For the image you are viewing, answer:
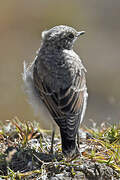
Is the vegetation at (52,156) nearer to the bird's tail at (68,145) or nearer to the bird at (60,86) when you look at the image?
the bird's tail at (68,145)

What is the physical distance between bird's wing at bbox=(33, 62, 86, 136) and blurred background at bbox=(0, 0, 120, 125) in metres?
5.04

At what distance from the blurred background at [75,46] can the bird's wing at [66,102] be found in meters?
5.04

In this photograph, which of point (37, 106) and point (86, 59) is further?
point (86, 59)

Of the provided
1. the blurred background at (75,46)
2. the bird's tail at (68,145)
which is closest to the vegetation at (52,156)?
the bird's tail at (68,145)

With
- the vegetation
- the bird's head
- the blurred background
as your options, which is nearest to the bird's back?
the bird's head

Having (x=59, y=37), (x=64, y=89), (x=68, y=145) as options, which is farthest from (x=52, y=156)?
(x=59, y=37)

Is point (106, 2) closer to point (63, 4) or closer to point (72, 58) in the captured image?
A: point (63, 4)

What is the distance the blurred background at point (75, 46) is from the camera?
1466 centimetres

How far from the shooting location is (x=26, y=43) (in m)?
18.4

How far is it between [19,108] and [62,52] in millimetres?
5829

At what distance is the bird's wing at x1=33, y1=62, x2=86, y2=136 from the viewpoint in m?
7.81

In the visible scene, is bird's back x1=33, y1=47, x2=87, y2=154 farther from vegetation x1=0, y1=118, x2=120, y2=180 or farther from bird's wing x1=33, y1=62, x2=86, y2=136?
vegetation x1=0, y1=118, x2=120, y2=180

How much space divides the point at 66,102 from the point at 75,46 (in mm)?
10310

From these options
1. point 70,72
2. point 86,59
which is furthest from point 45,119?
point 86,59
